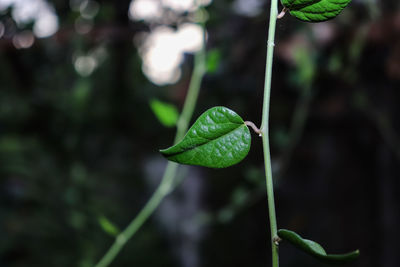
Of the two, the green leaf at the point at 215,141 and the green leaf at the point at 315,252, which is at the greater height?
the green leaf at the point at 215,141

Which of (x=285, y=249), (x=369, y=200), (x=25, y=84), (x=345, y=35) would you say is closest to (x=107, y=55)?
(x=25, y=84)

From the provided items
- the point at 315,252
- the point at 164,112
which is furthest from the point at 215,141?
the point at 164,112

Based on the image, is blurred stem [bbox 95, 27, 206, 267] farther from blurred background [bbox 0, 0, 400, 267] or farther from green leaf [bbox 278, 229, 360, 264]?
green leaf [bbox 278, 229, 360, 264]

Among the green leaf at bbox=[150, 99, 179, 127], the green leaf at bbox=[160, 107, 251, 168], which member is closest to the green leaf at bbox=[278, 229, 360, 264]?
the green leaf at bbox=[160, 107, 251, 168]

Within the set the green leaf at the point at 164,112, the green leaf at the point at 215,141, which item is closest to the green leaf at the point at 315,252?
the green leaf at the point at 215,141

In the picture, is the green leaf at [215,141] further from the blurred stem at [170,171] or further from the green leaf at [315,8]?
the blurred stem at [170,171]

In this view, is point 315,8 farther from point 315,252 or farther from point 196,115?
point 196,115

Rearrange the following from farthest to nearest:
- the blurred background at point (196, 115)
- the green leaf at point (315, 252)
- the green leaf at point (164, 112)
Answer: the blurred background at point (196, 115) < the green leaf at point (164, 112) < the green leaf at point (315, 252)

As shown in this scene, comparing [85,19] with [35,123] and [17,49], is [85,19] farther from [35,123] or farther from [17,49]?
[35,123]
